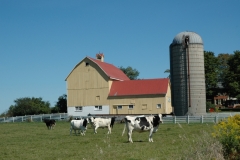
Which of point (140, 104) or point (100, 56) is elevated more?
point (100, 56)

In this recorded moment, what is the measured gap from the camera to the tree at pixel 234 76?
61.5 metres

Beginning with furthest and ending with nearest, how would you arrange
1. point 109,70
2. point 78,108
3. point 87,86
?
point 109,70 < point 78,108 < point 87,86

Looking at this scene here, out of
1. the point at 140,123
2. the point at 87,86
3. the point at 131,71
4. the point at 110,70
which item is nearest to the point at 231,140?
the point at 140,123

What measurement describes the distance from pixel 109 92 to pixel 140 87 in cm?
399

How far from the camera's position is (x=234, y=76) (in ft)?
206

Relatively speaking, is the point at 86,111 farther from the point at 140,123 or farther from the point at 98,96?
the point at 140,123

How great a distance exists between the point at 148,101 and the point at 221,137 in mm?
33541

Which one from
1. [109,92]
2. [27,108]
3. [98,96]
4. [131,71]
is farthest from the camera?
[131,71]

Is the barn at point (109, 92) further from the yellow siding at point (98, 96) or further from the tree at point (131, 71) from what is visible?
the tree at point (131, 71)

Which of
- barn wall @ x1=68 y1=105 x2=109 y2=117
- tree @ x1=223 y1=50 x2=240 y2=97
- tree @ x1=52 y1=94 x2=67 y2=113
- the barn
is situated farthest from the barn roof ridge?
tree @ x1=223 y1=50 x2=240 y2=97

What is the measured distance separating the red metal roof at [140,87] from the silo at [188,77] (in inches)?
66.0

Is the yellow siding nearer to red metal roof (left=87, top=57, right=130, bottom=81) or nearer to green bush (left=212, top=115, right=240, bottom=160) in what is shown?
red metal roof (left=87, top=57, right=130, bottom=81)

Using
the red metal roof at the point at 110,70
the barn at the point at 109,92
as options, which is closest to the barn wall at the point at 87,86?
the barn at the point at 109,92

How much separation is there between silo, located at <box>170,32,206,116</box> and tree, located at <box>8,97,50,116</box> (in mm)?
29323
